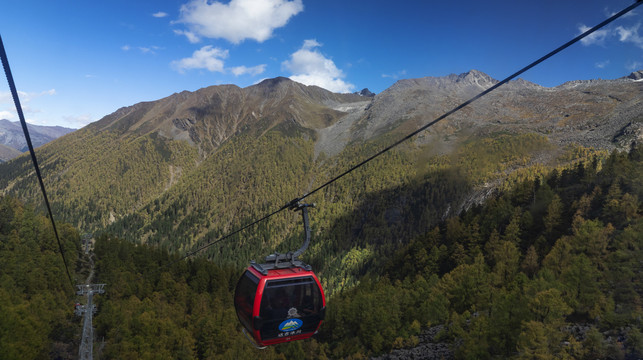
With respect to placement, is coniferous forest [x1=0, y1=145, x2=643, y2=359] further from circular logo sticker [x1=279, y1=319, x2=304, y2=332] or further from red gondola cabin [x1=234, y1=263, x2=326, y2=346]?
circular logo sticker [x1=279, y1=319, x2=304, y2=332]

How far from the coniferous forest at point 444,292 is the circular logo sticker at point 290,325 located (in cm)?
2858

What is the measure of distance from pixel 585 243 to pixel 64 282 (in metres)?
→ 102

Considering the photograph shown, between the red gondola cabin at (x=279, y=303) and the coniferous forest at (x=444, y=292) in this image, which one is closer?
the red gondola cabin at (x=279, y=303)

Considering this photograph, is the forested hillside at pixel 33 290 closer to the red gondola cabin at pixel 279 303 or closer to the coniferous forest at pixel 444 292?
the coniferous forest at pixel 444 292

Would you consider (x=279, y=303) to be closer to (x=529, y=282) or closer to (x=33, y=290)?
(x=529, y=282)

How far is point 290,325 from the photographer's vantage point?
55.3 feet

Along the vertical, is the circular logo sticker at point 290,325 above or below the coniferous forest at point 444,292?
above

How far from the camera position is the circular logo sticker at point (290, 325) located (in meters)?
16.6

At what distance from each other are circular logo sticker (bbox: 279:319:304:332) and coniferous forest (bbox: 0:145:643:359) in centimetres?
2858

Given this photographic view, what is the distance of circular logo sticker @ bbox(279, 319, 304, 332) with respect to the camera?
654 inches

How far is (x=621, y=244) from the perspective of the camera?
58219mm

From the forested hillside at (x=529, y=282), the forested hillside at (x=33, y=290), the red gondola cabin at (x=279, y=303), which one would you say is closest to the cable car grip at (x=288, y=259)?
the red gondola cabin at (x=279, y=303)

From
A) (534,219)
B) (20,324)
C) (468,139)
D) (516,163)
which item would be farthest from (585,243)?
(468,139)

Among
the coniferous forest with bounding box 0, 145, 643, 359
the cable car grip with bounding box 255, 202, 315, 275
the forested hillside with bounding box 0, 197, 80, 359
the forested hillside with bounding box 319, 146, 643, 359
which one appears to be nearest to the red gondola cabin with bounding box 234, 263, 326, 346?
the cable car grip with bounding box 255, 202, 315, 275
